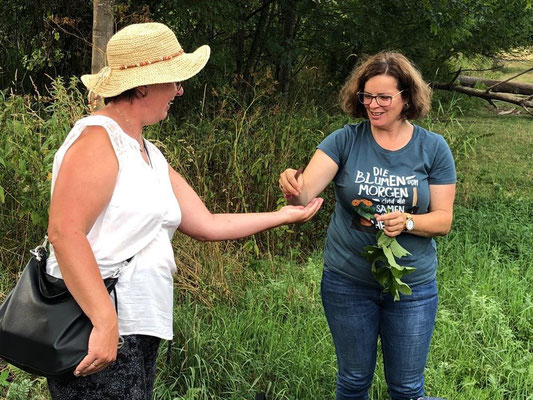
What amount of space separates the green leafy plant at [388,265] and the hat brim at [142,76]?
41.2 inches

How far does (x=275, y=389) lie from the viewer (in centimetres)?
345

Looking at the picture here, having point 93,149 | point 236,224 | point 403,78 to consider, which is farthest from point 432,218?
point 93,149

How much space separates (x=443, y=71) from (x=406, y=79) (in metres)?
7.37

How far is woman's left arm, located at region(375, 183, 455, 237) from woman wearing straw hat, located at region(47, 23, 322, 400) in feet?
2.87

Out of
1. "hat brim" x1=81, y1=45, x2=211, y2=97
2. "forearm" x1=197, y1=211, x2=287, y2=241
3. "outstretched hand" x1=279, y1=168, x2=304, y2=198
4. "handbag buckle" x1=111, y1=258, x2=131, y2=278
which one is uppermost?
"hat brim" x1=81, y1=45, x2=211, y2=97

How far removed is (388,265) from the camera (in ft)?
8.34

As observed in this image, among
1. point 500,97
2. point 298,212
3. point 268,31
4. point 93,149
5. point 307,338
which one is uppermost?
point 93,149

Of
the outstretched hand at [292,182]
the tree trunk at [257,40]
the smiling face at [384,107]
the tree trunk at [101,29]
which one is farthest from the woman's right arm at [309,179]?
the tree trunk at [257,40]

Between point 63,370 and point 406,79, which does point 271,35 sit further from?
point 63,370

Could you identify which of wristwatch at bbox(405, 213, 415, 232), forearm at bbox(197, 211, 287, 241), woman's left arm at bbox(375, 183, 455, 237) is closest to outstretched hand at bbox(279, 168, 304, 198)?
forearm at bbox(197, 211, 287, 241)

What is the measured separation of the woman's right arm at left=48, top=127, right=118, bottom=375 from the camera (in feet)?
5.87

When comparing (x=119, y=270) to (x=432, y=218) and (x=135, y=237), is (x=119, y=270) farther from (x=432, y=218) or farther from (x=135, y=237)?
(x=432, y=218)

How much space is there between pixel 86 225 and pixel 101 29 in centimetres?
295

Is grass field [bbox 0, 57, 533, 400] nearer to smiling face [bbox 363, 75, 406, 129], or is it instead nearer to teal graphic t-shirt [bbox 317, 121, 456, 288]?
teal graphic t-shirt [bbox 317, 121, 456, 288]
